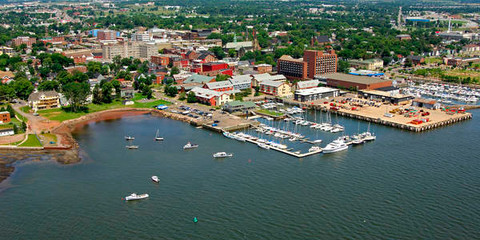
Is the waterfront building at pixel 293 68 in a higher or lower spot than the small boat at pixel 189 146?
higher

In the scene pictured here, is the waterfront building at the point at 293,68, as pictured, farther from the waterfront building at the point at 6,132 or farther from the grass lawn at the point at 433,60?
the waterfront building at the point at 6,132

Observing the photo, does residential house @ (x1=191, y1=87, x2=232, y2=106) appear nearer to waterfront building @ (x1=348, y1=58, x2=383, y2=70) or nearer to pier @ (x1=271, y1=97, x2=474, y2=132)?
pier @ (x1=271, y1=97, x2=474, y2=132)

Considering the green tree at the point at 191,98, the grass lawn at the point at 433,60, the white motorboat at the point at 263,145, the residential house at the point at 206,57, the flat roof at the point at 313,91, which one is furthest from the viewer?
the grass lawn at the point at 433,60

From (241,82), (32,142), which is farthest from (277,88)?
(32,142)

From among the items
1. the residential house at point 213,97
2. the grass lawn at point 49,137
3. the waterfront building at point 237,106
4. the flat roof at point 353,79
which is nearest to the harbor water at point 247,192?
the grass lawn at point 49,137

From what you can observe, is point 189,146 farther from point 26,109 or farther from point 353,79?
point 353,79

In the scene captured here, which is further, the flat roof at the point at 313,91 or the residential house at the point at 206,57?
the residential house at the point at 206,57
